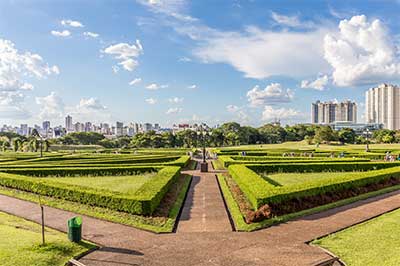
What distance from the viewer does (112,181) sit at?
19.1 m

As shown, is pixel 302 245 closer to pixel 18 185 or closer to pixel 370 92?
pixel 18 185

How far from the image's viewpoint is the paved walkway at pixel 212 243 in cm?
823

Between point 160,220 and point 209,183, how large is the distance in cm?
785

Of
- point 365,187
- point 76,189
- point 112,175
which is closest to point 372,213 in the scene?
point 365,187

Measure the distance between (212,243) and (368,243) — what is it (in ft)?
13.6

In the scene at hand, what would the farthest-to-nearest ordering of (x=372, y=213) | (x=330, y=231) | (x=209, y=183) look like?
(x=209, y=183)
(x=372, y=213)
(x=330, y=231)

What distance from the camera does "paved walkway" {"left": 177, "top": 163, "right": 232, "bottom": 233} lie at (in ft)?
35.4

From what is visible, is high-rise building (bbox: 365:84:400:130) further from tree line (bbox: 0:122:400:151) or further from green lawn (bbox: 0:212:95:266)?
green lawn (bbox: 0:212:95:266)

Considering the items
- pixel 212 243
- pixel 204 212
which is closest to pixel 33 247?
pixel 212 243

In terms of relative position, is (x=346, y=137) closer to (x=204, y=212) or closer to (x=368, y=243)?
(x=204, y=212)

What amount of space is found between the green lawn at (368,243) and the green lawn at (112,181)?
9.80 m

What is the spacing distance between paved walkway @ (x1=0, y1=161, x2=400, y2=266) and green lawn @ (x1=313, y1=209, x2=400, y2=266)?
0.42 metres

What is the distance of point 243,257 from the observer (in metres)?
8.36

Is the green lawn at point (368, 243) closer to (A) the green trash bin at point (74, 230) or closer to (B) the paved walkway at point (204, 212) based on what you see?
(B) the paved walkway at point (204, 212)
